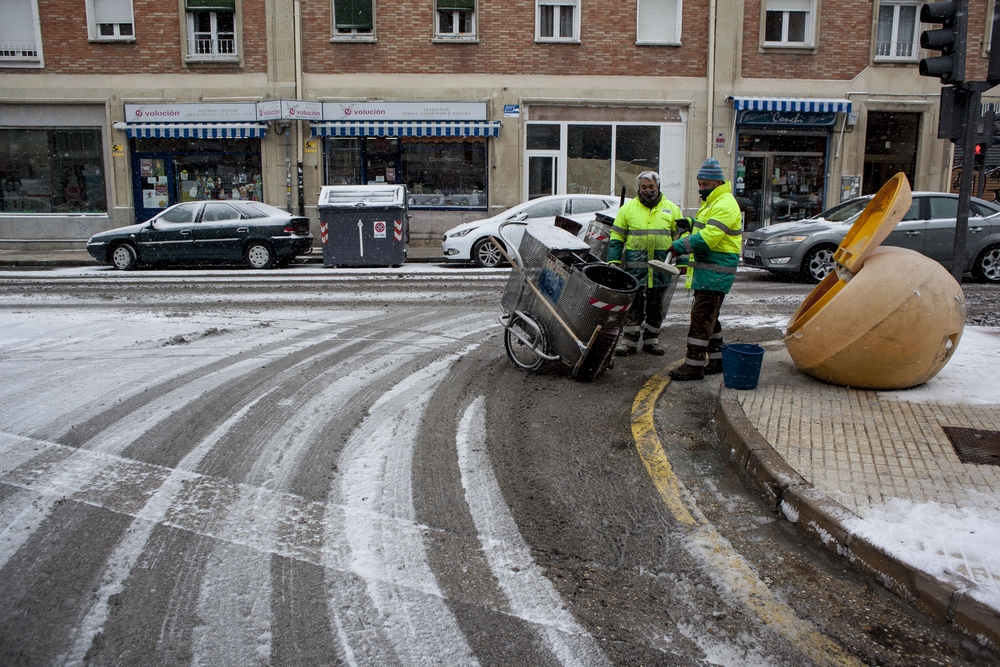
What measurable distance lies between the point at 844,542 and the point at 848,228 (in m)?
10.9

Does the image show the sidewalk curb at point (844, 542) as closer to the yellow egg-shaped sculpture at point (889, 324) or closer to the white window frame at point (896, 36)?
the yellow egg-shaped sculpture at point (889, 324)

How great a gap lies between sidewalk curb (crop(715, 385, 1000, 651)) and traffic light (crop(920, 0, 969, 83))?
432 centimetres

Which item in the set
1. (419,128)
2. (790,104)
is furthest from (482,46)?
(790,104)

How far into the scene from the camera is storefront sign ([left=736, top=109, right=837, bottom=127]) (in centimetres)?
2134

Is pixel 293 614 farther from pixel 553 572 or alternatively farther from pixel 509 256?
pixel 509 256

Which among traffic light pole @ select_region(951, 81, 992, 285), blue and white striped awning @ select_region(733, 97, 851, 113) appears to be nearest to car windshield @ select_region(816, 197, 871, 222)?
traffic light pole @ select_region(951, 81, 992, 285)

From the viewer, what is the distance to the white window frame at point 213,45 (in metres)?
21.2

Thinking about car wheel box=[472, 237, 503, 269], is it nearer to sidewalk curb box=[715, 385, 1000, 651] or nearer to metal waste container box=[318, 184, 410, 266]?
metal waste container box=[318, 184, 410, 266]

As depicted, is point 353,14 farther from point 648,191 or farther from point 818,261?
point 648,191

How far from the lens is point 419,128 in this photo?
68.6ft

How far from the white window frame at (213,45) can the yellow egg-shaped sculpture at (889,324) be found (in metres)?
19.2

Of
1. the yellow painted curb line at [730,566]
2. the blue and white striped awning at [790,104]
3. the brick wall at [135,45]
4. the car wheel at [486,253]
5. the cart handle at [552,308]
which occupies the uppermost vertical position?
the brick wall at [135,45]

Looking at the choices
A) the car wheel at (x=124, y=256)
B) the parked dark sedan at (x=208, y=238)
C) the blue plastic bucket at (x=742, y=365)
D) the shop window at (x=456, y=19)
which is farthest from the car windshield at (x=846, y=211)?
the car wheel at (x=124, y=256)

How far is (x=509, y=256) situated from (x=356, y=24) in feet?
51.7
